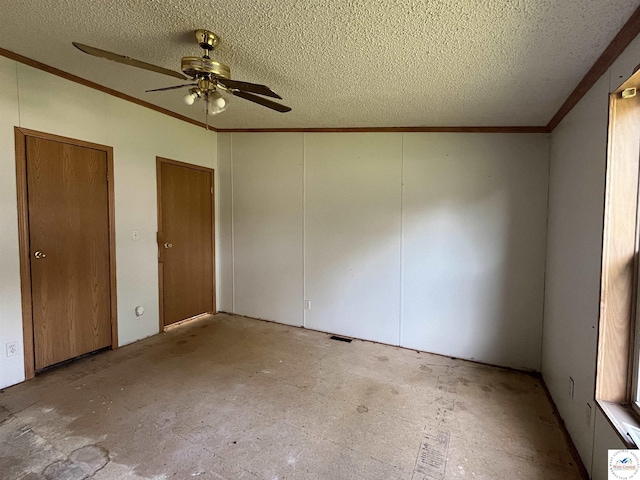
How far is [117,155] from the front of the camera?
304 cm

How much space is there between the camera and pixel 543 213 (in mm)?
2738

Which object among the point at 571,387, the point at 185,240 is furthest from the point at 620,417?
the point at 185,240

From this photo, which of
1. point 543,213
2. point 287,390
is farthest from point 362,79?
point 287,390

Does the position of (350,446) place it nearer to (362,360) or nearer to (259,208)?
(362,360)

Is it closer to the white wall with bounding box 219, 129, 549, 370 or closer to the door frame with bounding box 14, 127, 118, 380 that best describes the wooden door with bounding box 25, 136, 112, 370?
the door frame with bounding box 14, 127, 118, 380

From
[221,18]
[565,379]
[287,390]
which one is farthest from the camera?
[287,390]

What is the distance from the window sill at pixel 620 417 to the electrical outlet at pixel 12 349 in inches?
150

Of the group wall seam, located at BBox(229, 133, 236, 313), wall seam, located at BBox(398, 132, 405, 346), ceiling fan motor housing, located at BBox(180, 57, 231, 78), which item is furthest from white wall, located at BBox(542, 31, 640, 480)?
wall seam, located at BBox(229, 133, 236, 313)

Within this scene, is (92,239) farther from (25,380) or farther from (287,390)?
(287,390)

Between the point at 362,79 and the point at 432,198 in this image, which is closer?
the point at 362,79

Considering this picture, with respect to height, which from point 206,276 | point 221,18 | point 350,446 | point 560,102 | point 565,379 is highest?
point 221,18

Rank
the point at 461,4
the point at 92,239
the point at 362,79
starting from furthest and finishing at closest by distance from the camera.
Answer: the point at 92,239 < the point at 362,79 < the point at 461,4

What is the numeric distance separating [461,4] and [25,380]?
3846 mm

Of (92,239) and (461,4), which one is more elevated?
(461,4)
